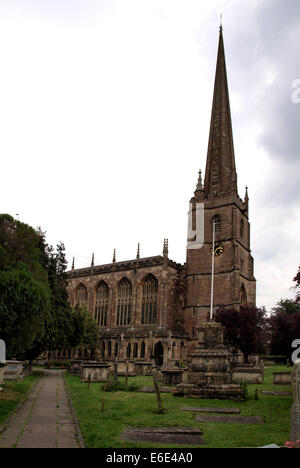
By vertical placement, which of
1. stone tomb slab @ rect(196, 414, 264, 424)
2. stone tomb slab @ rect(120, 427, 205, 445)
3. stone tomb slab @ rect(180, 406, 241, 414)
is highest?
stone tomb slab @ rect(120, 427, 205, 445)

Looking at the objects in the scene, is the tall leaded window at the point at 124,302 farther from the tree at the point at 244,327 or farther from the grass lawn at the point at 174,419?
the grass lawn at the point at 174,419

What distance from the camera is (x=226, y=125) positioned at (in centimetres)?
5512

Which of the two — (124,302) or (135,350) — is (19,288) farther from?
(124,302)

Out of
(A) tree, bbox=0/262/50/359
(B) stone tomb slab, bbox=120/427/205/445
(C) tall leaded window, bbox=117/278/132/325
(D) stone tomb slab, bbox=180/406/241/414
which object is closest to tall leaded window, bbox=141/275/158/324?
(C) tall leaded window, bbox=117/278/132/325

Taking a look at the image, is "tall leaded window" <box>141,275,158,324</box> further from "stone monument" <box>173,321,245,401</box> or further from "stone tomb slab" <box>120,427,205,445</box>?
"stone tomb slab" <box>120,427,205,445</box>

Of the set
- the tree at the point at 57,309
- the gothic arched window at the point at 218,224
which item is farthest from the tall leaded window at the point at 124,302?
the tree at the point at 57,309

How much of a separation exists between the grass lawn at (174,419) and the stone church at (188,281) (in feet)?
90.3

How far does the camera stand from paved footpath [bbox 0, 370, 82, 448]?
8130mm

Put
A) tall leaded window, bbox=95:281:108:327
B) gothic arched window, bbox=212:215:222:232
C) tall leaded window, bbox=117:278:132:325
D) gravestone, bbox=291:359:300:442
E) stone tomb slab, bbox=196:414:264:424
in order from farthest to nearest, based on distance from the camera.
Result: 1. tall leaded window, bbox=95:281:108:327
2. tall leaded window, bbox=117:278:132:325
3. gothic arched window, bbox=212:215:222:232
4. stone tomb slab, bbox=196:414:264:424
5. gravestone, bbox=291:359:300:442

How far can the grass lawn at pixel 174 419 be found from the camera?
8.35 metres

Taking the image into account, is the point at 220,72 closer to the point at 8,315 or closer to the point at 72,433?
the point at 8,315

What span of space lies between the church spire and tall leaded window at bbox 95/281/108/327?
62.6ft

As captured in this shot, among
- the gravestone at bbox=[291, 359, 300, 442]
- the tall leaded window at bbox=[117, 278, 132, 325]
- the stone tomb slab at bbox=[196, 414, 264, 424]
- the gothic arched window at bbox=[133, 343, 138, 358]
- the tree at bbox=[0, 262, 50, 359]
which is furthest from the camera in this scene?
the tall leaded window at bbox=[117, 278, 132, 325]
